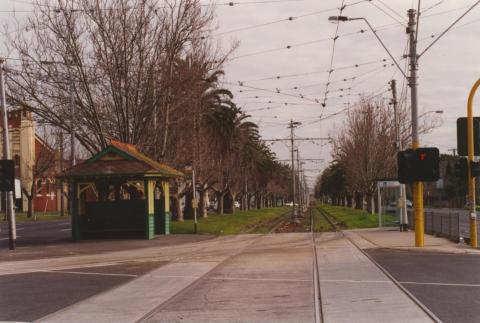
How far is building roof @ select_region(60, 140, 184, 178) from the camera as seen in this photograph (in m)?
27.7

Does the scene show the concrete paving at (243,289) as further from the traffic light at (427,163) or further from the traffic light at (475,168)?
the traffic light at (475,168)

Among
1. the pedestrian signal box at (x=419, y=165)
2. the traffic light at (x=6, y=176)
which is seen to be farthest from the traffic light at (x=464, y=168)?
the traffic light at (x=6, y=176)

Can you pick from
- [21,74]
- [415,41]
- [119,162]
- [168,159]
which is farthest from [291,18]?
[168,159]

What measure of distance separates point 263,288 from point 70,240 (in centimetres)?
1849

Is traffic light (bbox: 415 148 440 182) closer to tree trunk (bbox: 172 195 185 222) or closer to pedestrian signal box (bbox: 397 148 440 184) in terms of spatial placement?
pedestrian signal box (bbox: 397 148 440 184)

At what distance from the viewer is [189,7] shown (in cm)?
3238

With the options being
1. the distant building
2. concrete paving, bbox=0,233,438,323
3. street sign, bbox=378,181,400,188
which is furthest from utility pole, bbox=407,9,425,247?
the distant building

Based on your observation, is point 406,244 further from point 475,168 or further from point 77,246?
point 77,246

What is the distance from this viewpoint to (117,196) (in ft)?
103

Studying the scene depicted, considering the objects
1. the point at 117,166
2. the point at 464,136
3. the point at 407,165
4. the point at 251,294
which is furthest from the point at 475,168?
the point at 117,166

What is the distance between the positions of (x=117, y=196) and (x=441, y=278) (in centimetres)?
1972

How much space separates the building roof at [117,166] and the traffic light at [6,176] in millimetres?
3335

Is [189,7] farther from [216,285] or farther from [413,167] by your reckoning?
[216,285]

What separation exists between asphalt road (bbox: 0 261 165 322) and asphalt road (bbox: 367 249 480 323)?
603cm
